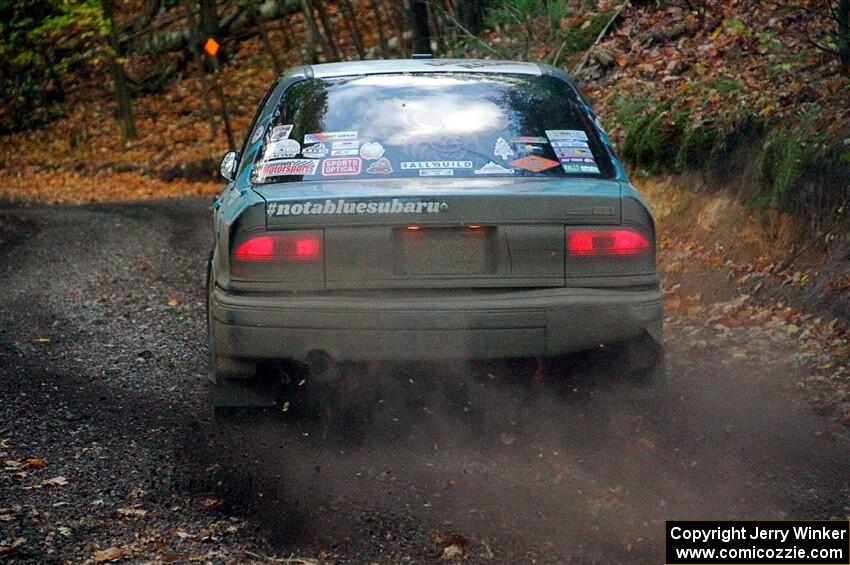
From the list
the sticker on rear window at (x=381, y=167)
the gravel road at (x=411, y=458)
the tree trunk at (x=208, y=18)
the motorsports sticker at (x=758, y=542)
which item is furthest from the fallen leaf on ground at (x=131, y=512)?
the tree trunk at (x=208, y=18)

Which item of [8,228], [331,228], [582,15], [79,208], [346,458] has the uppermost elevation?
[331,228]

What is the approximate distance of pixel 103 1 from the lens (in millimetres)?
26859

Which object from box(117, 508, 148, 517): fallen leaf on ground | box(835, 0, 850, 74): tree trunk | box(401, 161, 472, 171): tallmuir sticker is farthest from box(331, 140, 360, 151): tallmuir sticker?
box(835, 0, 850, 74): tree trunk

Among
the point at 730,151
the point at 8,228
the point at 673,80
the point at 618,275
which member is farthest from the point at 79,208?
the point at 618,275

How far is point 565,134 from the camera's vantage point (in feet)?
19.0

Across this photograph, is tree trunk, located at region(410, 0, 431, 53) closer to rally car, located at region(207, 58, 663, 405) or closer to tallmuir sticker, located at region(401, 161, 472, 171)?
tallmuir sticker, located at region(401, 161, 472, 171)

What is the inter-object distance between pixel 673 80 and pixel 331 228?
7722 millimetres

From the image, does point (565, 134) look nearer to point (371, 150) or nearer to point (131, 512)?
point (371, 150)

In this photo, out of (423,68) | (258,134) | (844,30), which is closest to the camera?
(258,134)

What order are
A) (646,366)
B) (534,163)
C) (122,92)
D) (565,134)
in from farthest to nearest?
(122,92) → (565,134) → (534,163) → (646,366)

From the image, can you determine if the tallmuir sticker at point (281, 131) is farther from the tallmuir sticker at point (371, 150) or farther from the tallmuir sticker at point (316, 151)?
the tallmuir sticker at point (371, 150)

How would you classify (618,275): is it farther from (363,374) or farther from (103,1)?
(103,1)

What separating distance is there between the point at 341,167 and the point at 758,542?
2.55 meters

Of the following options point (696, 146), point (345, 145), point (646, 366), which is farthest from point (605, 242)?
point (696, 146)
